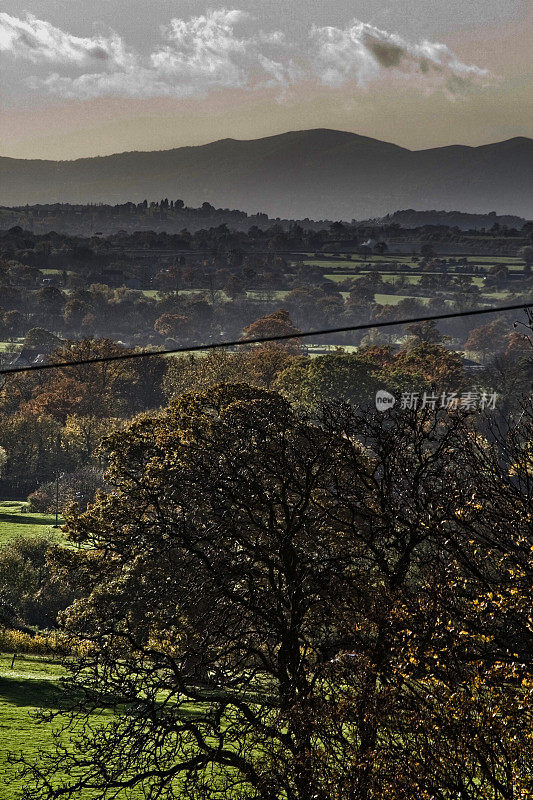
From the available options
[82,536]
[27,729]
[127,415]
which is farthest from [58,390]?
[27,729]

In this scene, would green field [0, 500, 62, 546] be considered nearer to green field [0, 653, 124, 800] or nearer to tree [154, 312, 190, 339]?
green field [0, 653, 124, 800]

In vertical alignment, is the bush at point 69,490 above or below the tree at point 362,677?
below

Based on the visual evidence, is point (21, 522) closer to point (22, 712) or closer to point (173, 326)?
point (22, 712)

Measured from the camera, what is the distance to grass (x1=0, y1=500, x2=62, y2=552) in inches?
2335

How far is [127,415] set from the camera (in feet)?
355

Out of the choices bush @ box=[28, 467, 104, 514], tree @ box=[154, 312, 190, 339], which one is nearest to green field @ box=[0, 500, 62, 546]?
bush @ box=[28, 467, 104, 514]

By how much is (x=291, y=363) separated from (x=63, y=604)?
204 feet

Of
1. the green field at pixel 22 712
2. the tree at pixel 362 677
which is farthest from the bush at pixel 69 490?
the tree at pixel 362 677

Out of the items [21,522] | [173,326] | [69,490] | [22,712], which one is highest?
[22,712]

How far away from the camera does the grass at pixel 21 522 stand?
59.3 m

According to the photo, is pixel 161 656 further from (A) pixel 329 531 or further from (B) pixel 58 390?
(B) pixel 58 390

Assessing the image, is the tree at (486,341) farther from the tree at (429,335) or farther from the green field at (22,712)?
the green field at (22,712)

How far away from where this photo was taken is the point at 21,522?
67000 millimetres

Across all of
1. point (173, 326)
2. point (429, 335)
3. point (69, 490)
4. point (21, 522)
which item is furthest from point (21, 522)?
point (173, 326)
